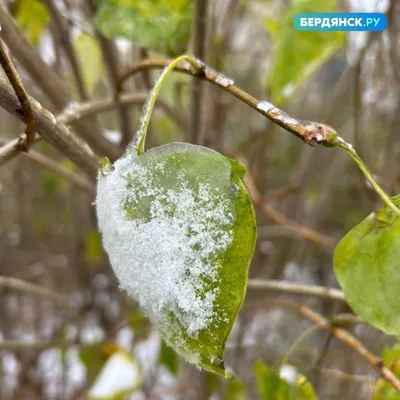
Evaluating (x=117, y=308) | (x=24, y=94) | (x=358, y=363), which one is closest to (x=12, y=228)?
(x=117, y=308)

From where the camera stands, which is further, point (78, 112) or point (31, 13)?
point (31, 13)

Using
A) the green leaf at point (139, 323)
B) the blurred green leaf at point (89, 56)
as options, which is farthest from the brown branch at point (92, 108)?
the green leaf at point (139, 323)

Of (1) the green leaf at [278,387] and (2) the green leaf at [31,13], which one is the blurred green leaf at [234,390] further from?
(2) the green leaf at [31,13]

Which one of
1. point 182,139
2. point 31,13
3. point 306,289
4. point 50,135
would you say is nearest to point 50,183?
point 182,139

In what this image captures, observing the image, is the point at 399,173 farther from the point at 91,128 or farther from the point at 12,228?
the point at 12,228

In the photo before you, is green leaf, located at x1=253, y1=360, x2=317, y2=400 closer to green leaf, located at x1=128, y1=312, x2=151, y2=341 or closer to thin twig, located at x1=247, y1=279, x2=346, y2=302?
thin twig, located at x1=247, y1=279, x2=346, y2=302

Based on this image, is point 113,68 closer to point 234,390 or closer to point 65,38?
point 65,38
